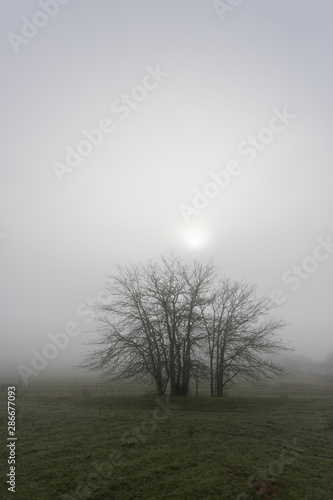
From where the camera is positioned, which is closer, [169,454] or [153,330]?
[169,454]

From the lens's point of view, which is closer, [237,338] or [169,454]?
[169,454]

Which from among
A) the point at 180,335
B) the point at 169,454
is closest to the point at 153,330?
the point at 180,335

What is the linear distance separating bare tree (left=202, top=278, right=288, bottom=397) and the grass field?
6710 mm

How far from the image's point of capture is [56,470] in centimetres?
1005

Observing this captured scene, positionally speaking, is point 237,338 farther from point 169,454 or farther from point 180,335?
point 169,454

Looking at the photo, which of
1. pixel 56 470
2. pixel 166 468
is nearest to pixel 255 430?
pixel 166 468

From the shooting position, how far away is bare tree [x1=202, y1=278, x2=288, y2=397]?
2564cm

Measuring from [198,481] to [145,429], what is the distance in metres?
5.26

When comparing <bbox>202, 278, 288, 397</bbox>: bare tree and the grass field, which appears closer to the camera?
the grass field

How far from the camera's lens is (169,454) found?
37.2 ft

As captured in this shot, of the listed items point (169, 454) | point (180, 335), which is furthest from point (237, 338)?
point (169, 454)

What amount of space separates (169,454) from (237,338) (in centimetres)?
1641

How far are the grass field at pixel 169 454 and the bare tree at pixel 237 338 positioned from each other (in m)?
6.71

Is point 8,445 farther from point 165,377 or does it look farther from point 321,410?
point 321,410
